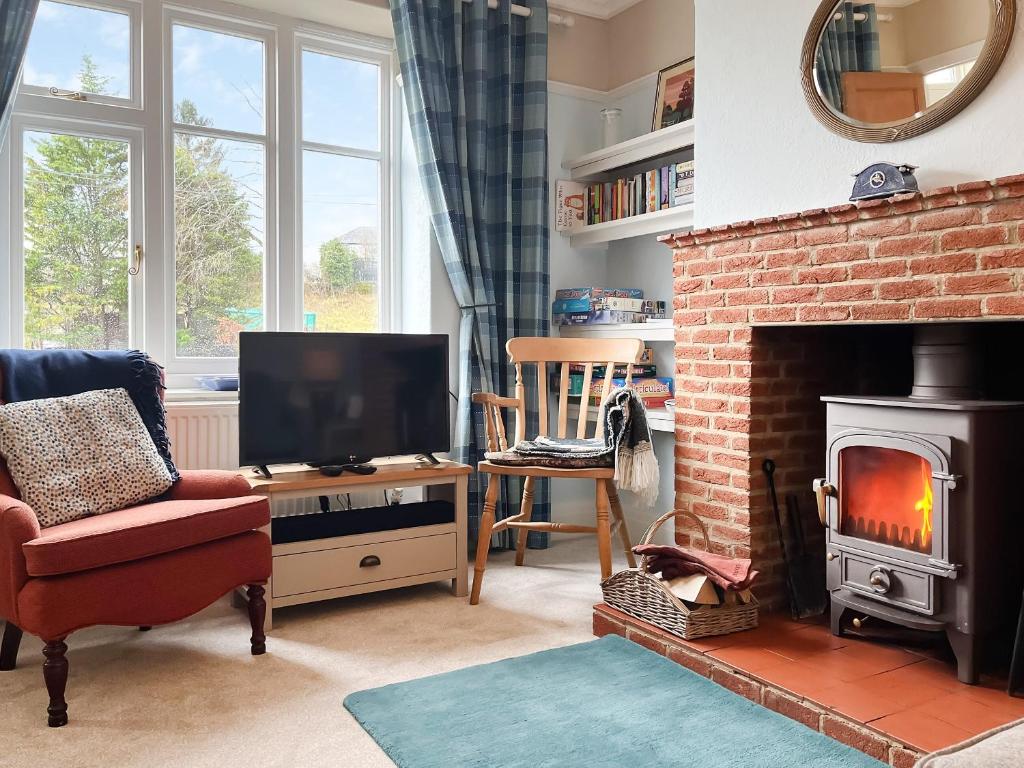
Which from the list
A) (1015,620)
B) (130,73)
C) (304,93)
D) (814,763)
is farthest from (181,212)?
(1015,620)

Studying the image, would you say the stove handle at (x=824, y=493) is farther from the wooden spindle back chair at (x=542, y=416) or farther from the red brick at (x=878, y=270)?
the wooden spindle back chair at (x=542, y=416)

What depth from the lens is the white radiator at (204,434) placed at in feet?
10.4

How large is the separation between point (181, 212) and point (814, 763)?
3.01 metres

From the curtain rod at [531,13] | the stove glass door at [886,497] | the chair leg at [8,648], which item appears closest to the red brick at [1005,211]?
the stove glass door at [886,497]

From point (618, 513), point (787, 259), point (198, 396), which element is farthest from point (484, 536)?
point (787, 259)

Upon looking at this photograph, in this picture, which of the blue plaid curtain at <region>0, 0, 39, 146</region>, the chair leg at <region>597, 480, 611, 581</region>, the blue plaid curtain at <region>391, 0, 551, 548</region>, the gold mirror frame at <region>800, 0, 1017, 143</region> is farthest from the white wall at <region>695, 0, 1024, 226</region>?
the blue plaid curtain at <region>0, 0, 39, 146</region>

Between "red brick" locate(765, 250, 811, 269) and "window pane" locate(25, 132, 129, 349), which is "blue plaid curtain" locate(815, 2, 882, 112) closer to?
"red brick" locate(765, 250, 811, 269)

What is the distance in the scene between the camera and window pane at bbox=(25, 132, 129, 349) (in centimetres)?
313

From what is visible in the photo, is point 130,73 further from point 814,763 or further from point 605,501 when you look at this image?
point 814,763

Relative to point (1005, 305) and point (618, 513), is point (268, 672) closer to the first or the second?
point (618, 513)

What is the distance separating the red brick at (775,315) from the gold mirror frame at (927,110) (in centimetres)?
51

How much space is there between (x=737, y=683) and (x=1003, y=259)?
4.04 ft

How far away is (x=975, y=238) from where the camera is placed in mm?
1968

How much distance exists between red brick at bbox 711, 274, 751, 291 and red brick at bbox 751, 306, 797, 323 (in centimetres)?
10
